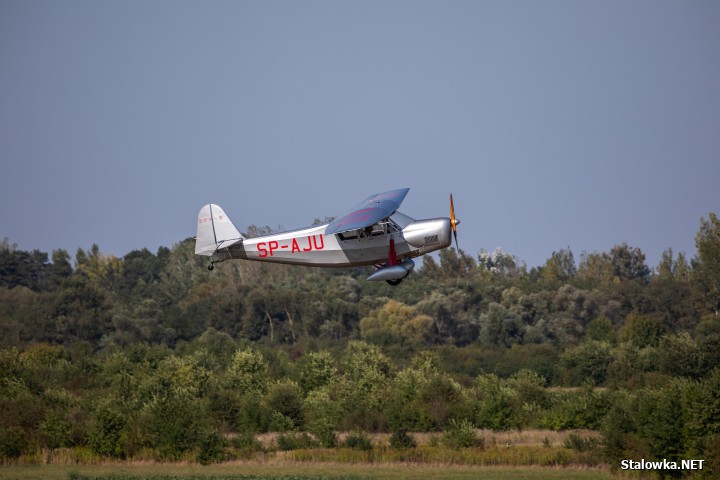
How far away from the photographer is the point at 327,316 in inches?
5098

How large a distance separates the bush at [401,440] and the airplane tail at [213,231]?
69.0ft

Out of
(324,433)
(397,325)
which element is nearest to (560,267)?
(397,325)

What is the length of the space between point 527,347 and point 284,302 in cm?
3358

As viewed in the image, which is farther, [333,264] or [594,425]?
[594,425]

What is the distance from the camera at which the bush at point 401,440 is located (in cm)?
5779

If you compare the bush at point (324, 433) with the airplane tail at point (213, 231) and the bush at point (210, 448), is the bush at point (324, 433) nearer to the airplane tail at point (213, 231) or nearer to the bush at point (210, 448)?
the bush at point (210, 448)

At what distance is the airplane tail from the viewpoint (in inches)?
1577

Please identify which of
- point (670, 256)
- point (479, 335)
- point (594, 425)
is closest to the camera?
point (594, 425)

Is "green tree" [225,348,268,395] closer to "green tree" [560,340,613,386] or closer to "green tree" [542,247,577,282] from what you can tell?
"green tree" [560,340,613,386]

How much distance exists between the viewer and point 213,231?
4059 centimetres

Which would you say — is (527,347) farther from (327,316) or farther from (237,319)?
(237,319)

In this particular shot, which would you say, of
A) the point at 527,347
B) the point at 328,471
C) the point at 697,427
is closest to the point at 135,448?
the point at 328,471

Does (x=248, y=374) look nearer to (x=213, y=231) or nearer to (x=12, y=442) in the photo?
(x=12, y=442)

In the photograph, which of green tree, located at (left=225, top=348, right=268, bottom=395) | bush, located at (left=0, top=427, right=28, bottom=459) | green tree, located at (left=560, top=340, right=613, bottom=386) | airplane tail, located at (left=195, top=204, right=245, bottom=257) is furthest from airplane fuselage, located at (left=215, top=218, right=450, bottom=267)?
green tree, located at (left=560, top=340, right=613, bottom=386)
